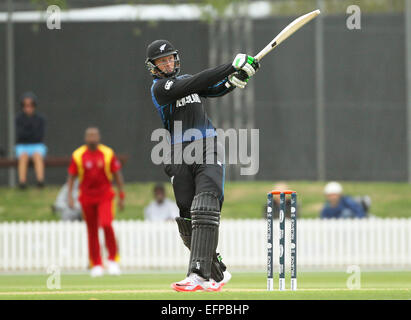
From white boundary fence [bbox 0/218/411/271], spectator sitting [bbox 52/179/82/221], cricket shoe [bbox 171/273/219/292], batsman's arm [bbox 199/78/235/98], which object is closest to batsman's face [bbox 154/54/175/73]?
batsman's arm [bbox 199/78/235/98]

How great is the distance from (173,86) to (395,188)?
529 inches

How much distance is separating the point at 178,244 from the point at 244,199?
3453 mm

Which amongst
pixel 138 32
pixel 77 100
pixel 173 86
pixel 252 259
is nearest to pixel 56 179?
pixel 77 100

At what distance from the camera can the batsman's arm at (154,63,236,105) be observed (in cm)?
824

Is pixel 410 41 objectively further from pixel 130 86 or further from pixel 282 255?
pixel 282 255

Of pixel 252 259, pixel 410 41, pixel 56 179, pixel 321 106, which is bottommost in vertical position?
pixel 252 259

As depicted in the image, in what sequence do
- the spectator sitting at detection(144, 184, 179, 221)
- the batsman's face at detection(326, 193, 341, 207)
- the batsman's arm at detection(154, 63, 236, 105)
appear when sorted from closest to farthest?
1. the batsman's arm at detection(154, 63, 236, 105)
2. the batsman's face at detection(326, 193, 341, 207)
3. the spectator sitting at detection(144, 184, 179, 221)

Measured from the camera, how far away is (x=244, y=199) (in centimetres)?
2014

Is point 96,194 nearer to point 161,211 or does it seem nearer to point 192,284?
point 161,211

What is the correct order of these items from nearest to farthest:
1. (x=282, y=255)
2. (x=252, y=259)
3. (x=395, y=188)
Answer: (x=282, y=255) → (x=252, y=259) → (x=395, y=188)

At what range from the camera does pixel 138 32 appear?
21.3 m

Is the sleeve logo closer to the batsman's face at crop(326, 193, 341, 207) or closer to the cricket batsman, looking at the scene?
the cricket batsman

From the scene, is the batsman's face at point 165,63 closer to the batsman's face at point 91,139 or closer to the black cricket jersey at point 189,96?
the black cricket jersey at point 189,96

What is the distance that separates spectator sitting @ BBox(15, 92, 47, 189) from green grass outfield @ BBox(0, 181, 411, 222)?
808mm
